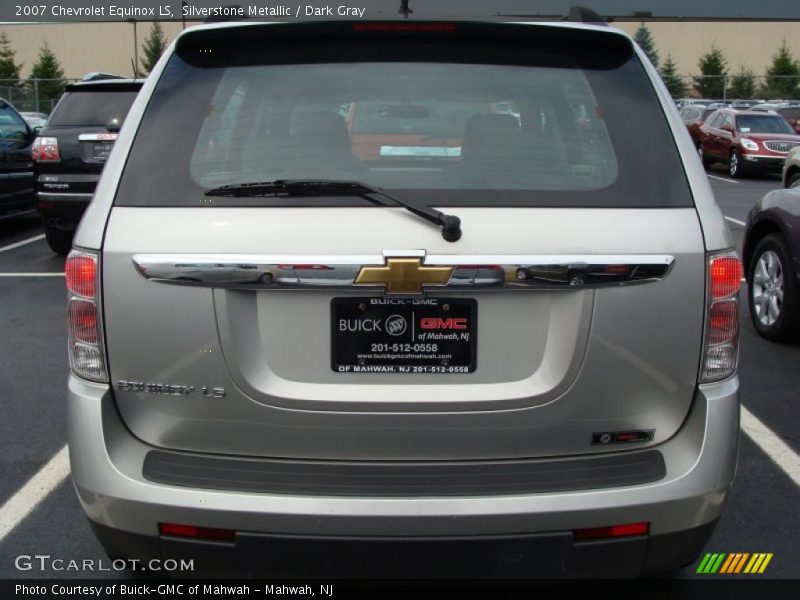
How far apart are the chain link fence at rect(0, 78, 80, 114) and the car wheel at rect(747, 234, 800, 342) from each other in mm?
34366

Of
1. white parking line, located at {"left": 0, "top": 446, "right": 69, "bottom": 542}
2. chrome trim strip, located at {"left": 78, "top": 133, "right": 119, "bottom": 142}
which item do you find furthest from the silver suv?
chrome trim strip, located at {"left": 78, "top": 133, "right": 119, "bottom": 142}

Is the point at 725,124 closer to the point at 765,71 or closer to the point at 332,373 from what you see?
the point at 332,373

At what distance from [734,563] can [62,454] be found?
300 cm

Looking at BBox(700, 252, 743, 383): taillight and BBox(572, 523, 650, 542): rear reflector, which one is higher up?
BBox(700, 252, 743, 383): taillight

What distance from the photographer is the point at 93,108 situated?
9234mm

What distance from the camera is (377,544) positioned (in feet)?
7.38

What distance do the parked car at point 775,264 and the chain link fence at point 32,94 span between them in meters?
34.2

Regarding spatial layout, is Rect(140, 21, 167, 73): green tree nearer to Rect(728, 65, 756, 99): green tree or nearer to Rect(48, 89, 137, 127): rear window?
Rect(728, 65, 756, 99): green tree

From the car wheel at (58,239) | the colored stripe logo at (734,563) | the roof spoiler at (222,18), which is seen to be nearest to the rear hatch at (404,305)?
the roof spoiler at (222,18)

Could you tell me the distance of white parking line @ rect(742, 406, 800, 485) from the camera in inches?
163

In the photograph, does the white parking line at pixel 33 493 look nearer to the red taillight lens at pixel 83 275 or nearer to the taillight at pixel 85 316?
the taillight at pixel 85 316

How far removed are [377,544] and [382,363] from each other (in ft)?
1.48

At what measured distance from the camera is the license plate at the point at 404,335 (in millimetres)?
2270

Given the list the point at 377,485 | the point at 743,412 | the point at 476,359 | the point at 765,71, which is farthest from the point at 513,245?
the point at 765,71
